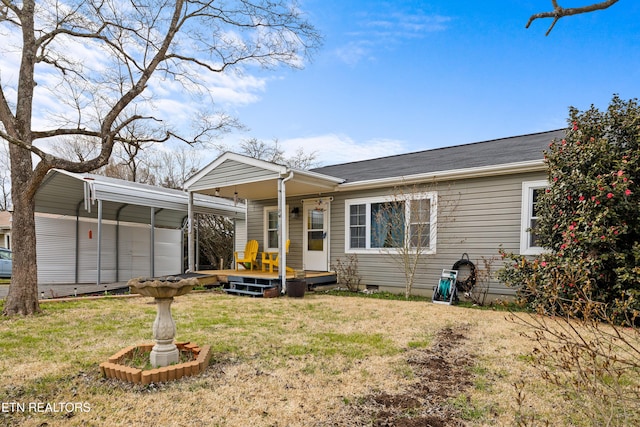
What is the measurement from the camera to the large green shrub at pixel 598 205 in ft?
17.1

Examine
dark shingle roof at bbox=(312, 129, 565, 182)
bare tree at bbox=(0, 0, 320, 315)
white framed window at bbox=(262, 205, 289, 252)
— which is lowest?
white framed window at bbox=(262, 205, 289, 252)

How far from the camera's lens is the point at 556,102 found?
10.6 meters

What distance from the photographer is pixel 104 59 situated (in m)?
8.70

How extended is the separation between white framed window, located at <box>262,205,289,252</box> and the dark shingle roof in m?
2.20

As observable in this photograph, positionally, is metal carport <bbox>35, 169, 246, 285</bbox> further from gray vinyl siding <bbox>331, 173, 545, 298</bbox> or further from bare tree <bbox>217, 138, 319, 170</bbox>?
bare tree <bbox>217, 138, 319, 170</bbox>

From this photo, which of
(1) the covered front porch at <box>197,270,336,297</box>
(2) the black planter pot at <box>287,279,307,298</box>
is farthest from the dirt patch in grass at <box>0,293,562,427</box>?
(1) the covered front porch at <box>197,270,336,297</box>

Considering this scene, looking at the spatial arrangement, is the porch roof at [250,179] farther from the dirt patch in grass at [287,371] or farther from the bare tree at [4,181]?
the bare tree at [4,181]

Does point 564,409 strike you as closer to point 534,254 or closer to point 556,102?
point 534,254

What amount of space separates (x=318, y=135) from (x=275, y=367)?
19468 millimetres

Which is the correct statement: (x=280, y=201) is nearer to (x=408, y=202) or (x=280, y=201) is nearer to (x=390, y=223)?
(x=390, y=223)

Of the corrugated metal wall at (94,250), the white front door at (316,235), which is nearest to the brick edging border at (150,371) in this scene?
the white front door at (316,235)

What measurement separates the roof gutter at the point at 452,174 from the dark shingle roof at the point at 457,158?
158 mm

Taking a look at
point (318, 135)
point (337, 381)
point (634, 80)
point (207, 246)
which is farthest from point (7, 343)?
point (318, 135)

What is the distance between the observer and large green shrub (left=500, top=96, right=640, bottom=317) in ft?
17.1
